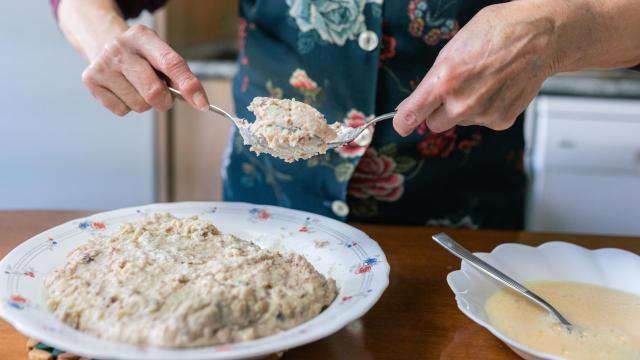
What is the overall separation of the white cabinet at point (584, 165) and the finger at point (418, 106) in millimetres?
1108

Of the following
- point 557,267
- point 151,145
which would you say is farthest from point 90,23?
point 151,145

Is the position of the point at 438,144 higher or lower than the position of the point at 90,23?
lower

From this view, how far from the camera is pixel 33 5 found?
2.03 meters

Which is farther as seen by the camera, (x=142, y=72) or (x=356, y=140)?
(x=356, y=140)

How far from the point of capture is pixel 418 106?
754 mm

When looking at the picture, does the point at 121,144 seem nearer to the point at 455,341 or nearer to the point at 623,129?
the point at 623,129

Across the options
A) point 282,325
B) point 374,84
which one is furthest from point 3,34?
point 282,325

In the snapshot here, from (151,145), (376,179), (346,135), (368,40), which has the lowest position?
(151,145)

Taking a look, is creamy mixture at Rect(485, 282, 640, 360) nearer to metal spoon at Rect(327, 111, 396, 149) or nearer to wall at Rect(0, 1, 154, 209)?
metal spoon at Rect(327, 111, 396, 149)

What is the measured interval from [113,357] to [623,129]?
5.18ft

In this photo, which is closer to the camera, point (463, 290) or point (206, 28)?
point (463, 290)

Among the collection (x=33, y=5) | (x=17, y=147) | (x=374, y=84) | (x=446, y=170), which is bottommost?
(x=17, y=147)

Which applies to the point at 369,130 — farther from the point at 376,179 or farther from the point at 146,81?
the point at 146,81

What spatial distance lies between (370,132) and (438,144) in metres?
0.13
